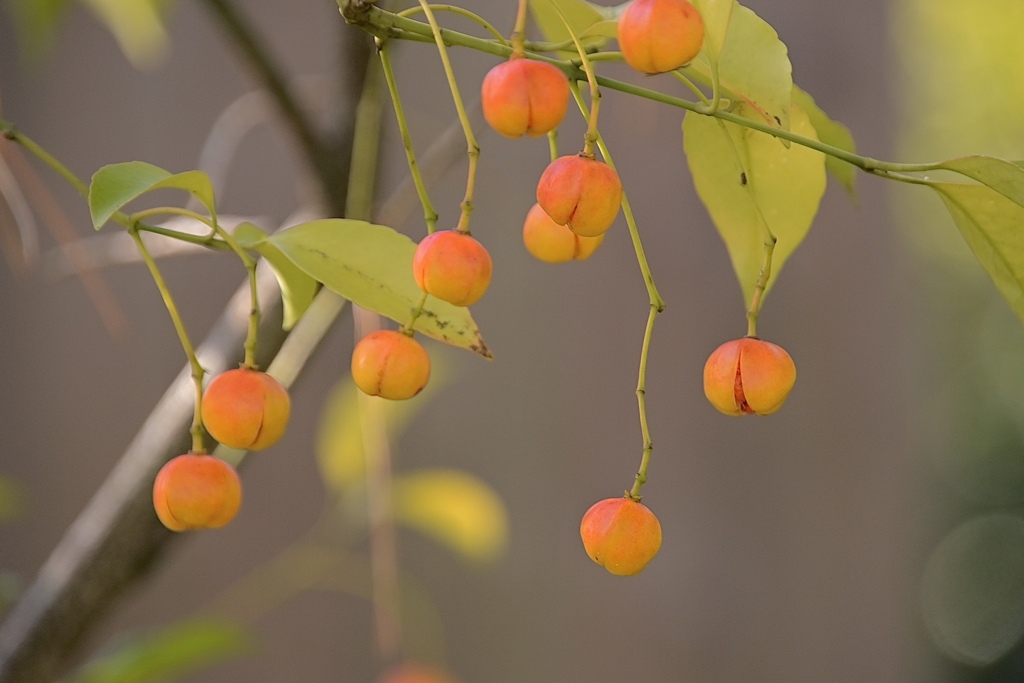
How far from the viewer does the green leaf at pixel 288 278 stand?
0.89 ft

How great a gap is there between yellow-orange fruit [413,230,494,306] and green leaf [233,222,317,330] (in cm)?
6

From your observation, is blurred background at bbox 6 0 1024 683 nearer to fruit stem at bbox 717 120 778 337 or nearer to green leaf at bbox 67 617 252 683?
green leaf at bbox 67 617 252 683

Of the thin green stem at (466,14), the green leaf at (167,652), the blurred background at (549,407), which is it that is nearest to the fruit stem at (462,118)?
the thin green stem at (466,14)

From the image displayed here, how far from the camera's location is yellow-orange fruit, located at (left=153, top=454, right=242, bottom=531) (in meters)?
0.25

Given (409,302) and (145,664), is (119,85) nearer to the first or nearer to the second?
(145,664)

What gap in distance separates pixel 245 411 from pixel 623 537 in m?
0.10

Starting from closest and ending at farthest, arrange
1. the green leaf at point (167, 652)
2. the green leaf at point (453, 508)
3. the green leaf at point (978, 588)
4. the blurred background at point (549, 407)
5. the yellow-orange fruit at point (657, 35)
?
1. the yellow-orange fruit at point (657, 35)
2. the green leaf at point (167, 652)
3. the green leaf at point (453, 508)
4. the blurred background at point (549, 407)
5. the green leaf at point (978, 588)

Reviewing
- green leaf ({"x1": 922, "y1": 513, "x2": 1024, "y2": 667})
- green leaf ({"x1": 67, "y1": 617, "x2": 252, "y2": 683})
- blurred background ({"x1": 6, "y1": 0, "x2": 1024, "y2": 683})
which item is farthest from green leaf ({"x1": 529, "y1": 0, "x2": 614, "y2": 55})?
green leaf ({"x1": 922, "y1": 513, "x2": 1024, "y2": 667})

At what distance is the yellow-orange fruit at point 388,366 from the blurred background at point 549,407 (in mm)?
557

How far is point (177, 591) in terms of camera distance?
0.94 meters

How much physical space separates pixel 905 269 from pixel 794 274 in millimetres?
111

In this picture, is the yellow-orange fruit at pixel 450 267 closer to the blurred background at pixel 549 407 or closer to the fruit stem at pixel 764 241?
the fruit stem at pixel 764 241

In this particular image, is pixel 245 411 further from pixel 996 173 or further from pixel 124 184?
pixel 996 173

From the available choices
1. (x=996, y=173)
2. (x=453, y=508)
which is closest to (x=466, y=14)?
(x=996, y=173)
